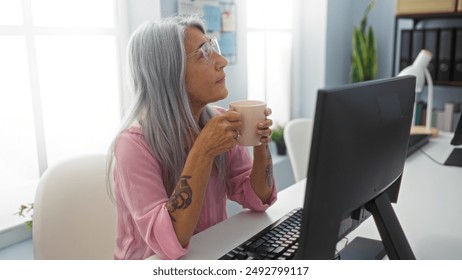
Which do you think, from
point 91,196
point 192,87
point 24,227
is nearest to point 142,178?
point 192,87

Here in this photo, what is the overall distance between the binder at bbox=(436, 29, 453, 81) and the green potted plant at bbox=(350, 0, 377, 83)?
0.45 meters

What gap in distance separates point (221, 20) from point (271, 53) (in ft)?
2.36

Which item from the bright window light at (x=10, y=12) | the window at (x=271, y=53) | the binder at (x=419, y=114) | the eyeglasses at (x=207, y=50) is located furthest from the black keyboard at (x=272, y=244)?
the binder at (x=419, y=114)

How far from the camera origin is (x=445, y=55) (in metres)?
2.59

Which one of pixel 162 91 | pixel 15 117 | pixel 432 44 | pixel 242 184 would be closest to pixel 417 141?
pixel 432 44

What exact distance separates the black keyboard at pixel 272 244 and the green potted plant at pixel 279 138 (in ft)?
5.74

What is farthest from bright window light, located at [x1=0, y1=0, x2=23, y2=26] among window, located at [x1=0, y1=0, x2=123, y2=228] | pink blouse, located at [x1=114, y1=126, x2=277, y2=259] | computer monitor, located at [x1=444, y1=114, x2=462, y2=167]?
computer monitor, located at [x1=444, y1=114, x2=462, y2=167]

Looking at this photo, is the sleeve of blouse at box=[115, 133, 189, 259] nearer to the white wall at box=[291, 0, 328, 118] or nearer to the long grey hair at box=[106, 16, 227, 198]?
the long grey hair at box=[106, 16, 227, 198]

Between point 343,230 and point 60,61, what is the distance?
127 cm

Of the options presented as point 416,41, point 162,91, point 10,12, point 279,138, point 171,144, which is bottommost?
point 279,138

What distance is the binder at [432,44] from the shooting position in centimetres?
260

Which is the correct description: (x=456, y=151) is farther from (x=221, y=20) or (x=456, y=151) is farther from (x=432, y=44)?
(x=221, y=20)

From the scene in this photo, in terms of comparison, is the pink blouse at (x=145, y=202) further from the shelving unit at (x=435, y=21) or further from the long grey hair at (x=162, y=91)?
the shelving unit at (x=435, y=21)

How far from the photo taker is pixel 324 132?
603 mm
